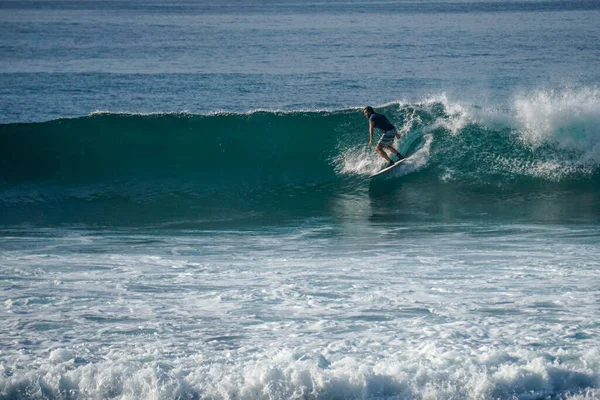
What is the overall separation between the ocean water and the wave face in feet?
0.17

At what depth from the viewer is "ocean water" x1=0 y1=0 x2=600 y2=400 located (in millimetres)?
5492

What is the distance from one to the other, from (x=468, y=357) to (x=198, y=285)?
116 inches

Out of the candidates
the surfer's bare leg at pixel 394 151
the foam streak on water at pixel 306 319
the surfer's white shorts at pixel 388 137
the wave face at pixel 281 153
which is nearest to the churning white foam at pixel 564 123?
the wave face at pixel 281 153

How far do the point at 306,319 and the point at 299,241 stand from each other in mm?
3158

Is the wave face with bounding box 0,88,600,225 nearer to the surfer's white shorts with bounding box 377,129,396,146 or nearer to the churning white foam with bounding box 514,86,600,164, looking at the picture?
the churning white foam with bounding box 514,86,600,164

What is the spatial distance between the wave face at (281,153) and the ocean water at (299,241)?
53 millimetres

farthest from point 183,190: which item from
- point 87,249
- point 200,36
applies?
point 200,36

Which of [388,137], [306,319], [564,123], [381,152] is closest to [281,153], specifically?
[381,152]

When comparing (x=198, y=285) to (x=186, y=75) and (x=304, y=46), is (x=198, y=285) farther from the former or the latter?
(x=304, y=46)

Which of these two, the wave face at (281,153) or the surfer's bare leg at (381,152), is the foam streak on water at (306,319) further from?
the wave face at (281,153)

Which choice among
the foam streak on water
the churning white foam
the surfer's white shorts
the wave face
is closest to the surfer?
the surfer's white shorts

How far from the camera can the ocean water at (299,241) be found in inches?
216

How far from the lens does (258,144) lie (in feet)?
52.4

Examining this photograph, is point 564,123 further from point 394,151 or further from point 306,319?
point 306,319
